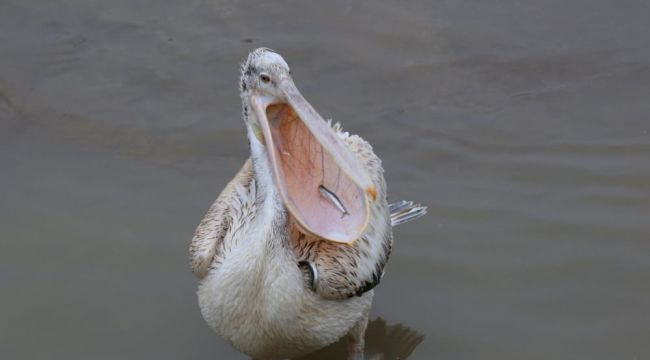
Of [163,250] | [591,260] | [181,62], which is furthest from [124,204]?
[591,260]

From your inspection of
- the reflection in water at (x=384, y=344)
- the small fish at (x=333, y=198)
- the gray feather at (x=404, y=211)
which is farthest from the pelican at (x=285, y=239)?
the gray feather at (x=404, y=211)

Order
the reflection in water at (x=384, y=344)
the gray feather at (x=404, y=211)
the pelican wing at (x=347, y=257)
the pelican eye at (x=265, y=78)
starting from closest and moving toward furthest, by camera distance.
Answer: the pelican eye at (x=265, y=78)
the pelican wing at (x=347, y=257)
the reflection in water at (x=384, y=344)
the gray feather at (x=404, y=211)

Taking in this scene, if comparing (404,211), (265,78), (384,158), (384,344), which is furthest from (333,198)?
(384,158)

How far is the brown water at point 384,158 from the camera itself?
511cm

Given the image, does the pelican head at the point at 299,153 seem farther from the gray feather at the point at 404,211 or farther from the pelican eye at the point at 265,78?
the gray feather at the point at 404,211

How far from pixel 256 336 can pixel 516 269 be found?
1.63 meters

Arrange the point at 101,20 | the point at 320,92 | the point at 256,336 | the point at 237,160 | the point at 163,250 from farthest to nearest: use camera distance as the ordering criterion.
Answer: the point at 101,20, the point at 320,92, the point at 237,160, the point at 163,250, the point at 256,336

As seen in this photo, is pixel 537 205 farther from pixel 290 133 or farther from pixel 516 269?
pixel 290 133

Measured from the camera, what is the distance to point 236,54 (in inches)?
286

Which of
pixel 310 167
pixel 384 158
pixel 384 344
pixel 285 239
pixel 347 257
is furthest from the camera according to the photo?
pixel 384 158

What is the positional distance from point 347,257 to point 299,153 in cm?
55

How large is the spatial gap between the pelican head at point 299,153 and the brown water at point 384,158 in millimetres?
1021

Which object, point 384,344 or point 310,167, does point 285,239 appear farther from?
point 384,344

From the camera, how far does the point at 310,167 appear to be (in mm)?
4480
